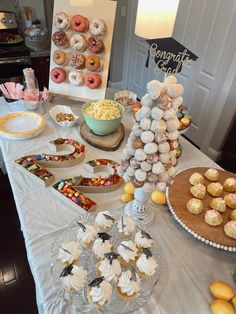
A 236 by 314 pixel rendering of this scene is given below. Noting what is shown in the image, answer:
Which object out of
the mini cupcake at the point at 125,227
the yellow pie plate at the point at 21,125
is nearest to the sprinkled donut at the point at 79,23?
the yellow pie plate at the point at 21,125

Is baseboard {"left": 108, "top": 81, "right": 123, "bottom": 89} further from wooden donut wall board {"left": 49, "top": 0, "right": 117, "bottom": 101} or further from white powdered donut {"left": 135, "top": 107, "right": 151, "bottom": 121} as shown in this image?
white powdered donut {"left": 135, "top": 107, "right": 151, "bottom": 121}

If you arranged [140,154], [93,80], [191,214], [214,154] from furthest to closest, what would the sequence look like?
[214,154] → [93,80] → [191,214] → [140,154]

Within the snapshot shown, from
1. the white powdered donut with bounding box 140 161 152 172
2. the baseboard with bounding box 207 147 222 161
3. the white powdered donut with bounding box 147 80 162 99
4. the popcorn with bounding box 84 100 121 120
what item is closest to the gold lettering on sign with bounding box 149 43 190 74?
the popcorn with bounding box 84 100 121 120

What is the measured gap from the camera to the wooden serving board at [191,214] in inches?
31.2

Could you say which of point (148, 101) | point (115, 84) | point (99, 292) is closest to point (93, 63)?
point (148, 101)

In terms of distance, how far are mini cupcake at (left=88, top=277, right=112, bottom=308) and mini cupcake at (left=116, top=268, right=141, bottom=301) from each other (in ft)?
0.11

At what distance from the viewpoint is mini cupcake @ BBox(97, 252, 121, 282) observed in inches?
25.6

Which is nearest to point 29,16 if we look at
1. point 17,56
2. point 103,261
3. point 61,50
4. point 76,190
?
point 17,56

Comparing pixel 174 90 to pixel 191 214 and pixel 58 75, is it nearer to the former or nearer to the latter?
pixel 191 214

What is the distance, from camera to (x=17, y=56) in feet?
8.61

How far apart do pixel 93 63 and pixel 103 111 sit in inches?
14.8

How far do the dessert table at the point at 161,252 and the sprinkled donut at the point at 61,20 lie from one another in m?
0.78

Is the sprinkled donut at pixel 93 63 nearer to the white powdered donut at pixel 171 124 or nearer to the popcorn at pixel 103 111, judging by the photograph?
the popcorn at pixel 103 111

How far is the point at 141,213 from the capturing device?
0.91 metres
